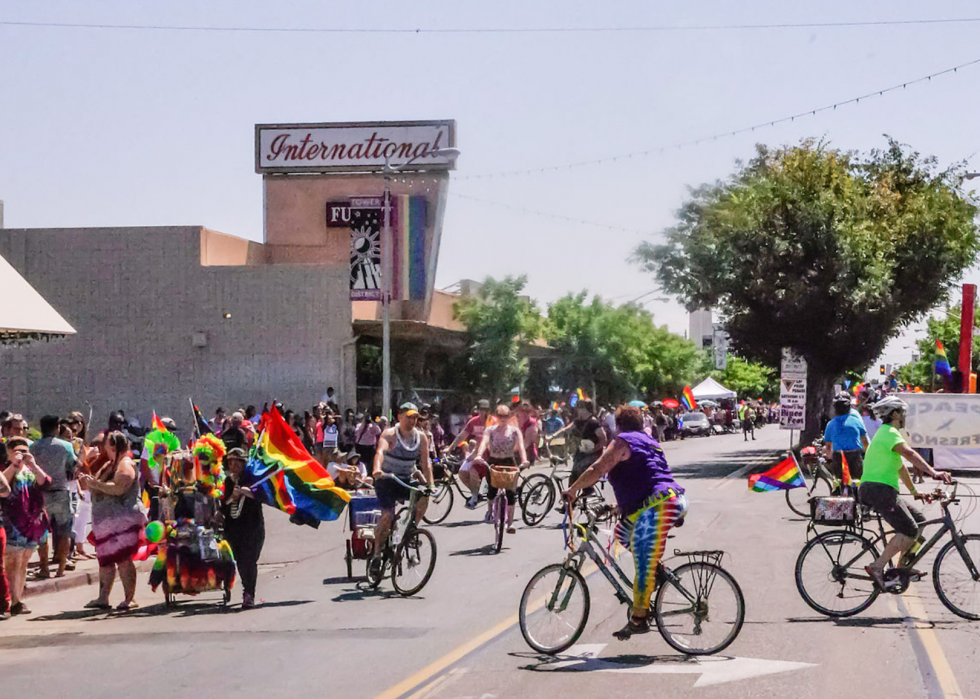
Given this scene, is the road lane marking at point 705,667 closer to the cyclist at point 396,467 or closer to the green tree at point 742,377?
the cyclist at point 396,467

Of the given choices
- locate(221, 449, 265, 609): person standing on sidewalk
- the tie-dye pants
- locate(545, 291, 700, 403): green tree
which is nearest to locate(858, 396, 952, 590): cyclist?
the tie-dye pants

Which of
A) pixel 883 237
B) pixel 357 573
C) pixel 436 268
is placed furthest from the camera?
pixel 436 268

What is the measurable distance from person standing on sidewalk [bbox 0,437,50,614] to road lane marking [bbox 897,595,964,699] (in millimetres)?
7792

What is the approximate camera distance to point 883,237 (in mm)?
37406

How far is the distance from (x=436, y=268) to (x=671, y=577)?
33620mm

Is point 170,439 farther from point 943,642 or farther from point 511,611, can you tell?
point 943,642

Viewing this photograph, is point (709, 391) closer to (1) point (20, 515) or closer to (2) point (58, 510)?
(2) point (58, 510)

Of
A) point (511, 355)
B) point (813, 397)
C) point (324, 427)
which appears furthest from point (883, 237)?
point (324, 427)

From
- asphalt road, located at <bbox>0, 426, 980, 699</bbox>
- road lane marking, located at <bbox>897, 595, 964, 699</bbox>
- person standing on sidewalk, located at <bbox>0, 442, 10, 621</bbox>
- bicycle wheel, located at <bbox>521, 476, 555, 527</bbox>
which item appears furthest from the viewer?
bicycle wheel, located at <bbox>521, 476, 555, 527</bbox>

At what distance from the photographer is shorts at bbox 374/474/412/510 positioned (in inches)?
500

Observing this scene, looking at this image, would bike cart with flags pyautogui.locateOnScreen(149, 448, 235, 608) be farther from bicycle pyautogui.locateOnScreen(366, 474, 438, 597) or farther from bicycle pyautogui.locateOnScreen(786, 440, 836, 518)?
bicycle pyautogui.locateOnScreen(786, 440, 836, 518)

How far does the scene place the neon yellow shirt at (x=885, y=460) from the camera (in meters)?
10.6

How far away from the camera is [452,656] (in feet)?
29.6

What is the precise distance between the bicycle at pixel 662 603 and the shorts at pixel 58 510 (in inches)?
270
